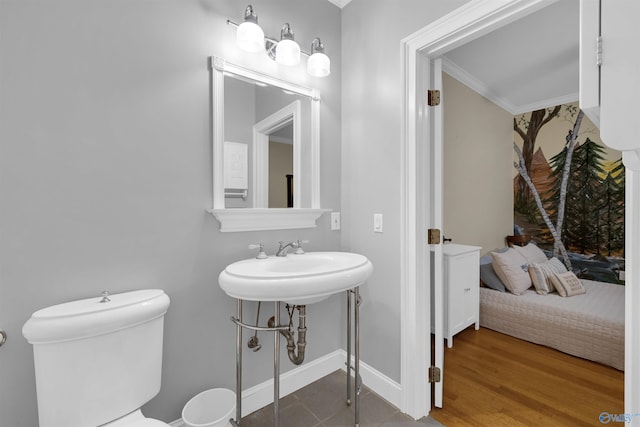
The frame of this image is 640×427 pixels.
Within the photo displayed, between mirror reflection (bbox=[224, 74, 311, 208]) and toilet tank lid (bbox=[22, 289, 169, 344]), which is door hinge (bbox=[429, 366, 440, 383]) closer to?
mirror reflection (bbox=[224, 74, 311, 208])

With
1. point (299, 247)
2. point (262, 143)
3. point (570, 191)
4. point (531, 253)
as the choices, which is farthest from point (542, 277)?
point (262, 143)

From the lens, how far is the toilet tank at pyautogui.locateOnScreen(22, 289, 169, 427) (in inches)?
37.1

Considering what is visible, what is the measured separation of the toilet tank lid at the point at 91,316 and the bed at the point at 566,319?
109 inches

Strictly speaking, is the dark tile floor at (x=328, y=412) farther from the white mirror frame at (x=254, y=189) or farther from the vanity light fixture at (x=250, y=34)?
the vanity light fixture at (x=250, y=34)

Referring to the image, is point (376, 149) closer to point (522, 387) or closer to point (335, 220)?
point (335, 220)

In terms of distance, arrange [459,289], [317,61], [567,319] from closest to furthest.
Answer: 1. [317,61]
2. [567,319]
3. [459,289]

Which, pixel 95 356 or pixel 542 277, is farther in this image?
pixel 542 277

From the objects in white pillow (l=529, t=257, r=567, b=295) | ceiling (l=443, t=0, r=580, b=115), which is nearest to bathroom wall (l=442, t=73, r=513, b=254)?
ceiling (l=443, t=0, r=580, b=115)

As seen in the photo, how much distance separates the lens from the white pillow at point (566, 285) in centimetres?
261

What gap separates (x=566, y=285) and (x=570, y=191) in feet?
4.96

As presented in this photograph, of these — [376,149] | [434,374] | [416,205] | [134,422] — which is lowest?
[434,374]

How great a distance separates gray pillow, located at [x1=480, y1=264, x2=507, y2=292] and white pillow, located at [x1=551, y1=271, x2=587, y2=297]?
1.46 ft

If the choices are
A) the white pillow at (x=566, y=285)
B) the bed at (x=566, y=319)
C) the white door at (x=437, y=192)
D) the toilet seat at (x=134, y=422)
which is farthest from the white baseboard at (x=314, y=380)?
the white pillow at (x=566, y=285)

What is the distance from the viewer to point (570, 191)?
3510 millimetres
